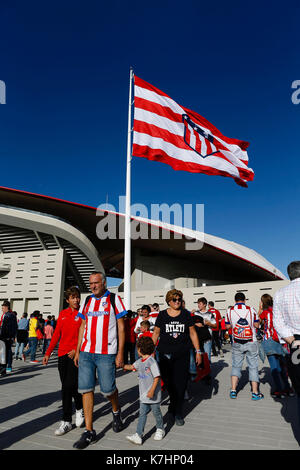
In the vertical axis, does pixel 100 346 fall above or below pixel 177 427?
above

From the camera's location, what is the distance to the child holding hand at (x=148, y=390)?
137 inches

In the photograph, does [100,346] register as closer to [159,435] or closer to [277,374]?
[159,435]

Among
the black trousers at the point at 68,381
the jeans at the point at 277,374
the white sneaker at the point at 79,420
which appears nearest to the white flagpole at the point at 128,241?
the jeans at the point at 277,374

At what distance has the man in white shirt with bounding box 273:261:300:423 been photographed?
2.80 meters

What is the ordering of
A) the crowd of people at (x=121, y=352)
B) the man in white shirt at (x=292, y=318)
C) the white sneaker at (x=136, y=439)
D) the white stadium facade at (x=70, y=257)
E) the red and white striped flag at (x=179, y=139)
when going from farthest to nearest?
the white stadium facade at (x=70, y=257), the red and white striped flag at (x=179, y=139), the white sneaker at (x=136, y=439), the crowd of people at (x=121, y=352), the man in white shirt at (x=292, y=318)

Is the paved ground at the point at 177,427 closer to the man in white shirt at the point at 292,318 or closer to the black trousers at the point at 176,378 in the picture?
the black trousers at the point at 176,378

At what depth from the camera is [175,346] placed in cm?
444

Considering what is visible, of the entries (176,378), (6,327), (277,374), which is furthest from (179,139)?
(176,378)

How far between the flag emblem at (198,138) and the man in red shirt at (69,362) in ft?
30.3

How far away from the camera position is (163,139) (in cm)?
1144

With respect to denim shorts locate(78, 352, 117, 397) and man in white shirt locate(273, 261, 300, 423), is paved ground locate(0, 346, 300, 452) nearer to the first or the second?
denim shorts locate(78, 352, 117, 397)

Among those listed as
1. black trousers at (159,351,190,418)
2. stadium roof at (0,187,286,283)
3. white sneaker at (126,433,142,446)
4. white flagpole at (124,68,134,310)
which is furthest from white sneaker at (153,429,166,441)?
stadium roof at (0,187,286,283)

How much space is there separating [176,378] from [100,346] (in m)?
1.28
